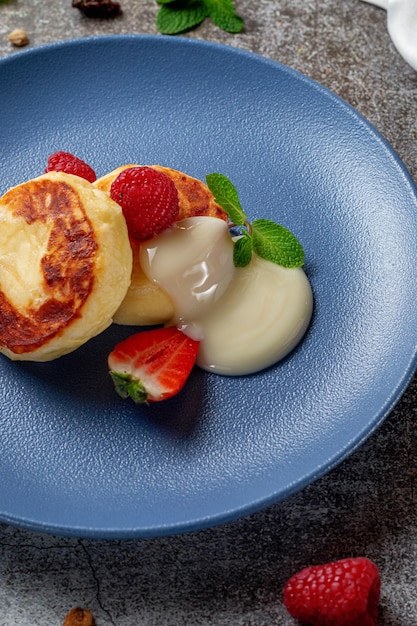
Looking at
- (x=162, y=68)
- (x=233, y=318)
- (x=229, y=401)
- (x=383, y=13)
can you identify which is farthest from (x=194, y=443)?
(x=383, y=13)

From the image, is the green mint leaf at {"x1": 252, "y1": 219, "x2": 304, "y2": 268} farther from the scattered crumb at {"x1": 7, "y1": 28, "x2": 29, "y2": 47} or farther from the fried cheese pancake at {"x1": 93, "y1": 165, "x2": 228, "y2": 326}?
the scattered crumb at {"x1": 7, "y1": 28, "x2": 29, "y2": 47}

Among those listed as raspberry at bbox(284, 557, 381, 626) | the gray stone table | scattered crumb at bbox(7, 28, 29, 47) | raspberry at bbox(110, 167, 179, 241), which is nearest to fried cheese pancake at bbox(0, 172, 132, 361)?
raspberry at bbox(110, 167, 179, 241)

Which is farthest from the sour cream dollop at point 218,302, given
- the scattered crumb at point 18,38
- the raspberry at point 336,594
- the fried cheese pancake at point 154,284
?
the scattered crumb at point 18,38

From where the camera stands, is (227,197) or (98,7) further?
(98,7)

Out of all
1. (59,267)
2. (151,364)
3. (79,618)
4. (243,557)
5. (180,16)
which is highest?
(180,16)

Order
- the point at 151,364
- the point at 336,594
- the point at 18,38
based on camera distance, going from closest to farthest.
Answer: the point at 336,594
the point at 151,364
the point at 18,38

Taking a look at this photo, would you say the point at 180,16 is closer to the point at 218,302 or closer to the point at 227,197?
the point at 227,197

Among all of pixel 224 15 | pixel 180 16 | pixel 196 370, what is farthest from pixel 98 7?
pixel 196 370
